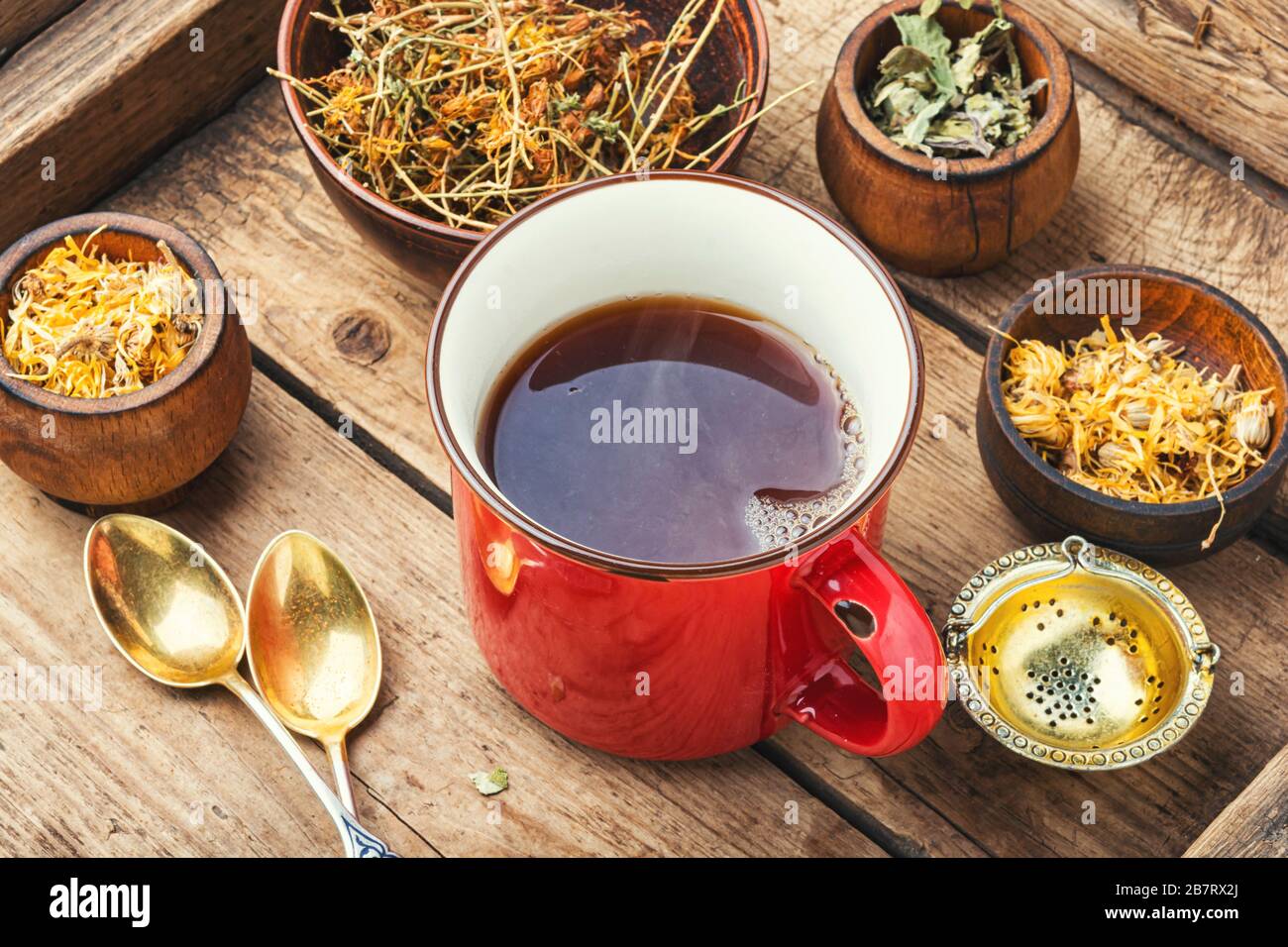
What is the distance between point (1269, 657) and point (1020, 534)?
227 millimetres

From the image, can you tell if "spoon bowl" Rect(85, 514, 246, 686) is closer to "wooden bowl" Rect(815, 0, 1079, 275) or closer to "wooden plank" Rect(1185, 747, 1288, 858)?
A: "wooden bowl" Rect(815, 0, 1079, 275)

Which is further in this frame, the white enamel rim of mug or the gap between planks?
the gap between planks

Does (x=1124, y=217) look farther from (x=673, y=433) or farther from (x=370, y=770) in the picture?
(x=370, y=770)

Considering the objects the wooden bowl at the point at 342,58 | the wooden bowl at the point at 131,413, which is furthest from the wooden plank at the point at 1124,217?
the wooden bowl at the point at 131,413

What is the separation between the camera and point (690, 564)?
3.11 feet

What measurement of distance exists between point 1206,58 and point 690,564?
2.78 ft

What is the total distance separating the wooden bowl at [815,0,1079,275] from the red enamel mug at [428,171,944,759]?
0.82 feet

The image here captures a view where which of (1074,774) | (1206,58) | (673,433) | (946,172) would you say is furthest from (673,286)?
(1206,58)

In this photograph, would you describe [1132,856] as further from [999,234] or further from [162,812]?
[162,812]

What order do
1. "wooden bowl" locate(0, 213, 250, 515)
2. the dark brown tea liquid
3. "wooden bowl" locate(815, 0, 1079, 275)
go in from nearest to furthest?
1. the dark brown tea liquid
2. "wooden bowl" locate(0, 213, 250, 515)
3. "wooden bowl" locate(815, 0, 1079, 275)

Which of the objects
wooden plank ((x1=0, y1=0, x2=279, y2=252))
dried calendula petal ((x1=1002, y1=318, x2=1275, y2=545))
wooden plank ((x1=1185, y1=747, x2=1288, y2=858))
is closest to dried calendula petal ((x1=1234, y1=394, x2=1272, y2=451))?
dried calendula petal ((x1=1002, y1=318, x2=1275, y2=545))

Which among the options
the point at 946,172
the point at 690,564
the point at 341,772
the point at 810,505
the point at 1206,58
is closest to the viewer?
the point at 690,564

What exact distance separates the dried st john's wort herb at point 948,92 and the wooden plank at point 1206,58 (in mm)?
151

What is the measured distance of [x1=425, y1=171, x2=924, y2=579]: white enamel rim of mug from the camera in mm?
994
